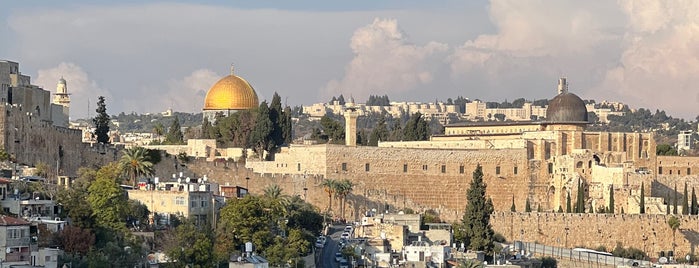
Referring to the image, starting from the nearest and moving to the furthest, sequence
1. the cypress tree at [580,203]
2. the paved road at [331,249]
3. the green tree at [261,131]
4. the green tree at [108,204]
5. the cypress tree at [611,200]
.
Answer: the green tree at [108,204] < the paved road at [331,249] < the cypress tree at [580,203] < the cypress tree at [611,200] < the green tree at [261,131]

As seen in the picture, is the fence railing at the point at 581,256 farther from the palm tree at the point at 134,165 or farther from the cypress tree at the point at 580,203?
the palm tree at the point at 134,165

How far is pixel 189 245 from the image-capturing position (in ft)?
150

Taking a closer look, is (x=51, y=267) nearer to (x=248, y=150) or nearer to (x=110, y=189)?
(x=110, y=189)

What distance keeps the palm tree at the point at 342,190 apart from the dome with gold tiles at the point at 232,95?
39.7ft

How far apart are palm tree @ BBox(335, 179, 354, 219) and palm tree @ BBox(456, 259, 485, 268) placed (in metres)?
14.5

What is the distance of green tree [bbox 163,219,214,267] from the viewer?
44562 millimetres

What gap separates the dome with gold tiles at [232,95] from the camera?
256 ft

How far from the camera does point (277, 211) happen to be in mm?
52188

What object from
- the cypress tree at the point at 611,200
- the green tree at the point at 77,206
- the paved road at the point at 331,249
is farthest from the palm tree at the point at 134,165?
the cypress tree at the point at 611,200

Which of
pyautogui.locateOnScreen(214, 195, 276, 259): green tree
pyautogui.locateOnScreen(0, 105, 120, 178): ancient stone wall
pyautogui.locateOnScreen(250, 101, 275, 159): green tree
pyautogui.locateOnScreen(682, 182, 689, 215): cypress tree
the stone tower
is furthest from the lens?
pyautogui.locateOnScreen(250, 101, 275, 159): green tree

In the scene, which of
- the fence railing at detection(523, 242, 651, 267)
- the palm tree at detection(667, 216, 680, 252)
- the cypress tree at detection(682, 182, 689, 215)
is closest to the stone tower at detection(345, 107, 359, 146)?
the fence railing at detection(523, 242, 651, 267)

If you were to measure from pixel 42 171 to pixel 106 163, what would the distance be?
25.9ft

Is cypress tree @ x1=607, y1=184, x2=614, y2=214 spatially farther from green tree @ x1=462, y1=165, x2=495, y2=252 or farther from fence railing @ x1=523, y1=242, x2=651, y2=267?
green tree @ x1=462, y1=165, x2=495, y2=252

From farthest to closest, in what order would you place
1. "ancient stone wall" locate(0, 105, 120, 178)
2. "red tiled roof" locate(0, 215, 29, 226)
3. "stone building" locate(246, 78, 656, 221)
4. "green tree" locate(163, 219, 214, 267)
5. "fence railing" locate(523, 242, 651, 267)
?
"stone building" locate(246, 78, 656, 221) < "fence railing" locate(523, 242, 651, 267) < "ancient stone wall" locate(0, 105, 120, 178) < "green tree" locate(163, 219, 214, 267) < "red tiled roof" locate(0, 215, 29, 226)
